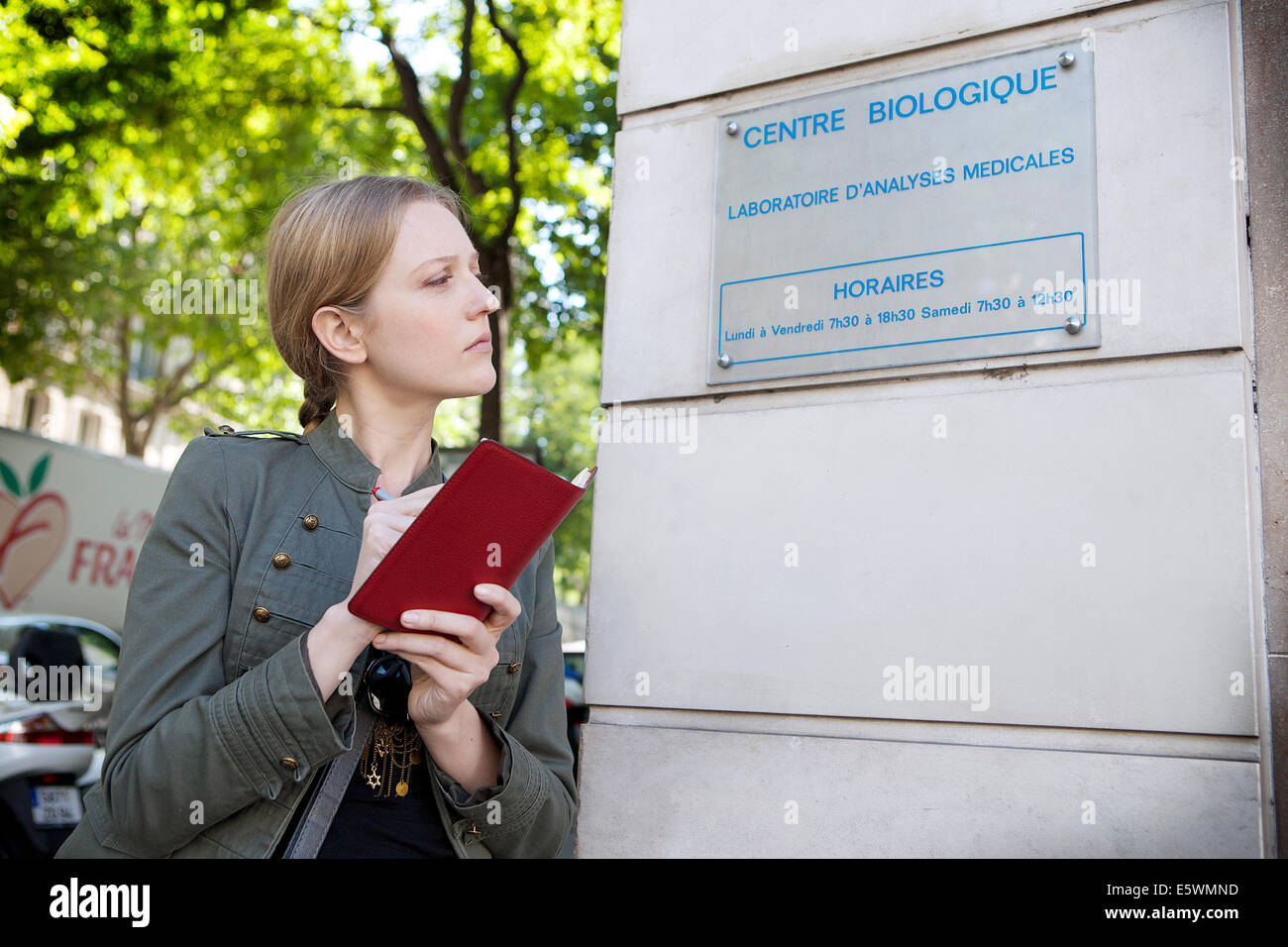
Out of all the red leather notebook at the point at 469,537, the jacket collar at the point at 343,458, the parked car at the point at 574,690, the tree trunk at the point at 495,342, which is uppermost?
Answer: the tree trunk at the point at 495,342

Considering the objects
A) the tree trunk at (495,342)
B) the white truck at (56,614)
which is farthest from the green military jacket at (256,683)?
the tree trunk at (495,342)

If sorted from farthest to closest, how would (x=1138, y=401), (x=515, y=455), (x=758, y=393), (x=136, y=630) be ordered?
1. (x=758, y=393)
2. (x=1138, y=401)
3. (x=136, y=630)
4. (x=515, y=455)

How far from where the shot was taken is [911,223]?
240cm

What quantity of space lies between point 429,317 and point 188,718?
85 cm

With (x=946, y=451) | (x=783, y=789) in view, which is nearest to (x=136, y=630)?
(x=783, y=789)

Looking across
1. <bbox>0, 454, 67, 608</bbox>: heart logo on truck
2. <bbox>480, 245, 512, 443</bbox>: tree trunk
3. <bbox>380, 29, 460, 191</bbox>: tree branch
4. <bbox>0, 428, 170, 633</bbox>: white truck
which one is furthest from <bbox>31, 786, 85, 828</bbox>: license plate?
<bbox>0, 454, 67, 608</bbox>: heart logo on truck

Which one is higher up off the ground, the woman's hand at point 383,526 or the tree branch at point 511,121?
the tree branch at point 511,121

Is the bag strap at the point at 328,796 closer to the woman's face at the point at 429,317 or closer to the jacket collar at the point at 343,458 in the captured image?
the jacket collar at the point at 343,458

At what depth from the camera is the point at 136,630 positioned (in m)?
1.89

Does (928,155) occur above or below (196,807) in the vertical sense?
above

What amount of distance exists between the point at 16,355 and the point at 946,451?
626 inches

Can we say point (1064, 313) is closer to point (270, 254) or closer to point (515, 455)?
point (515, 455)

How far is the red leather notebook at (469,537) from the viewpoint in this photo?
5.35 ft
